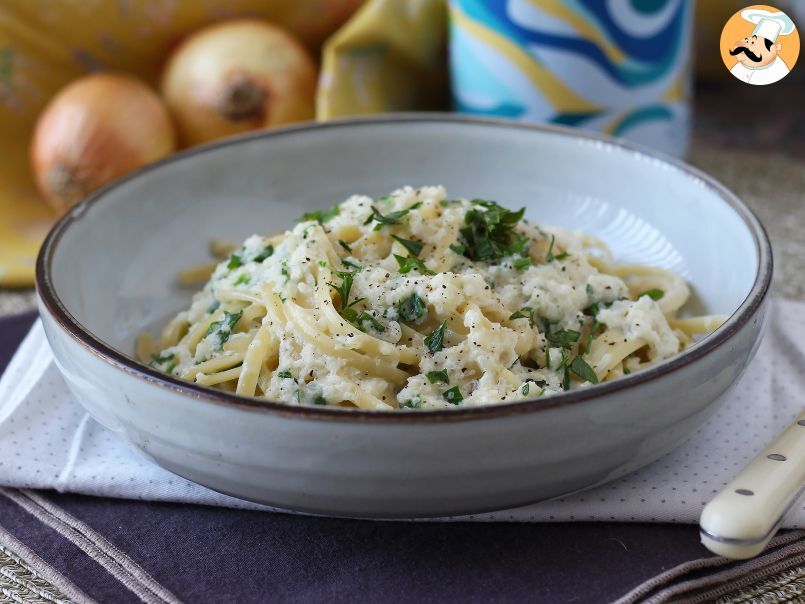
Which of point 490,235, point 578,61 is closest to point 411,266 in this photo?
point 490,235

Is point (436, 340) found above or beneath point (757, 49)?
beneath

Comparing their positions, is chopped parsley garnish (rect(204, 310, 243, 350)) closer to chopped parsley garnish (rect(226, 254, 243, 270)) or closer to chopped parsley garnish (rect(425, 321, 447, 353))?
chopped parsley garnish (rect(226, 254, 243, 270))

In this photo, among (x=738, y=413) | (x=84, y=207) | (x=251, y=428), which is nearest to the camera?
(x=251, y=428)

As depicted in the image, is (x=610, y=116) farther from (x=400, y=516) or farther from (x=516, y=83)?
(x=400, y=516)

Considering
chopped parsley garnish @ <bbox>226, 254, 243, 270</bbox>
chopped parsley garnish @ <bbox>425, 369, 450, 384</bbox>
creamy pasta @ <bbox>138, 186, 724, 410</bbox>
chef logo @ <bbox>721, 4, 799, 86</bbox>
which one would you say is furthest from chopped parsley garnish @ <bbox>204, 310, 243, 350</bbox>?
chef logo @ <bbox>721, 4, 799, 86</bbox>

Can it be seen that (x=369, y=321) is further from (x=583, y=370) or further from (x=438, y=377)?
(x=583, y=370)

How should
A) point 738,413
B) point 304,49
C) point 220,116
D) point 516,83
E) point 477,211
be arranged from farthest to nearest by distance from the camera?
point 304,49, point 220,116, point 516,83, point 477,211, point 738,413

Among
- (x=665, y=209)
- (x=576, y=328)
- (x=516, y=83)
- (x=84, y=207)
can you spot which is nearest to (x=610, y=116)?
(x=516, y=83)
